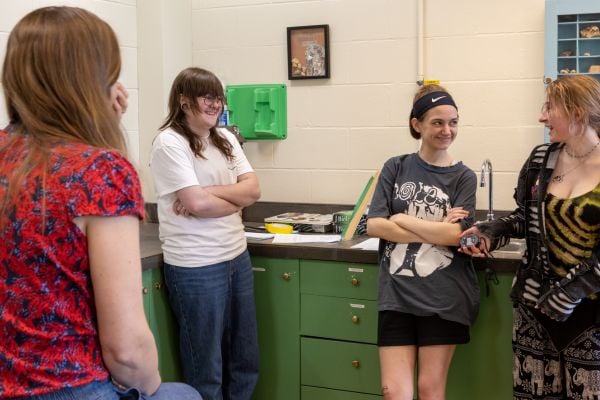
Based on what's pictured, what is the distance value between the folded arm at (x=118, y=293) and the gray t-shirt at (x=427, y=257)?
1.26 m

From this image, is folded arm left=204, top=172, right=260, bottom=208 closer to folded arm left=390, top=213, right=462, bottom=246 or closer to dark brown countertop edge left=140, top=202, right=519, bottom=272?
dark brown countertop edge left=140, top=202, right=519, bottom=272

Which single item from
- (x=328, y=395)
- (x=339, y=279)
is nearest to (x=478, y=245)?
(x=339, y=279)

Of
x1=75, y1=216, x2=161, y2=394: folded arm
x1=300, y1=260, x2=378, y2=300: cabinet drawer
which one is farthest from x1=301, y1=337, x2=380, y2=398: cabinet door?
x1=75, y1=216, x2=161, y2=394: folded arm

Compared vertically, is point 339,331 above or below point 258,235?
below

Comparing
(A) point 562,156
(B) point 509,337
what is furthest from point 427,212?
(B) point 509,337

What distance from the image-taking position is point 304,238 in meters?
3.13

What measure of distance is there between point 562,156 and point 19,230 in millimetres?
1678

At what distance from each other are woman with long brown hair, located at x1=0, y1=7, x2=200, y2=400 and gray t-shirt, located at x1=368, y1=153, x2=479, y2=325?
131 centimetres

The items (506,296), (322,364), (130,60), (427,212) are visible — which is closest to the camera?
(427,212)

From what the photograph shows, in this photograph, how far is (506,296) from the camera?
2656mm

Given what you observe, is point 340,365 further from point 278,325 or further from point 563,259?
point 563,259

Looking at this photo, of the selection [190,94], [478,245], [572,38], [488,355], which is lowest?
[488,355]

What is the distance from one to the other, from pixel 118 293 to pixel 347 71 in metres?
2.43

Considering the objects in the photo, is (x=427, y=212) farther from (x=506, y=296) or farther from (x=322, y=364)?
(x=322, y=364)
